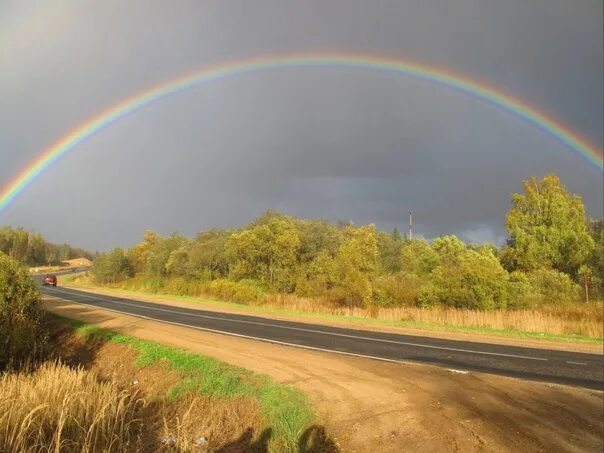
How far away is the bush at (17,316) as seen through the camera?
41.9 ft

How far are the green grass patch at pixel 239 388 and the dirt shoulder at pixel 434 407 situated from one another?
1.36ft

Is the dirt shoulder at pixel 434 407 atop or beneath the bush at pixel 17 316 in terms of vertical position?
beneath

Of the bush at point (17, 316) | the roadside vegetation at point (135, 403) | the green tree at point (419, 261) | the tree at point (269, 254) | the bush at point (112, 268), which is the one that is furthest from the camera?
the bush at point (112, 268)

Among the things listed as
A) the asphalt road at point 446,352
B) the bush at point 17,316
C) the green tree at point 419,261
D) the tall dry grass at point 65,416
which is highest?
the green tree at point 419,261

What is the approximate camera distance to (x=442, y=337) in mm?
21172

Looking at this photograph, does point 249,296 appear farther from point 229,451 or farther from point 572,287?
point 229,451

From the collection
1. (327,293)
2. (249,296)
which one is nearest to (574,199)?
(327,293)

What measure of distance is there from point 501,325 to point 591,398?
614 inches

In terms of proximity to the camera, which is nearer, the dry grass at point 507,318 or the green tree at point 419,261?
the dry grass at point 507,318

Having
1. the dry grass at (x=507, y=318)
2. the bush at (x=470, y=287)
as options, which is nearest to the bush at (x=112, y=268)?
the dry grass at (x=507, y=318)

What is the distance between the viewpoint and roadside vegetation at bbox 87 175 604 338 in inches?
1147

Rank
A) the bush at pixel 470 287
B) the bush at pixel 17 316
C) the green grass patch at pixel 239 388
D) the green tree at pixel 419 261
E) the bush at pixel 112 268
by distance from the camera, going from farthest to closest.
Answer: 1. the bush at pixel 112 268
2. the green tree at pixel 419 261
3. the bush at pixel 470 287
4. the bush at pixel 17 316
5. the green grass patch at pixel 239 388

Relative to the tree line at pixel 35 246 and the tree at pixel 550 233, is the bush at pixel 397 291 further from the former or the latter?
the tree line at pixel 35 246

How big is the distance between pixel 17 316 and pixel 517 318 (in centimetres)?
2175
